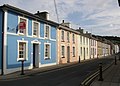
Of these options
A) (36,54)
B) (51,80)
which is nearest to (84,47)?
(36,54)

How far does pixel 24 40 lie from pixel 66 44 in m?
14.6

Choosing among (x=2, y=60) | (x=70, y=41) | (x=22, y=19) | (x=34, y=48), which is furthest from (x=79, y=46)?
(x=2, y=60)

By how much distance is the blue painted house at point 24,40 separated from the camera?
64.2 feet

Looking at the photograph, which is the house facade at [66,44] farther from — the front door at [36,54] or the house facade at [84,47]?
the front door at [36,54]

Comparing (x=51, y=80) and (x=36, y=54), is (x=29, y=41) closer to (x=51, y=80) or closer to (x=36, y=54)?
(x=36, y=54)

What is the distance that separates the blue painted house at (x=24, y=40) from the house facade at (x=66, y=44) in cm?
303

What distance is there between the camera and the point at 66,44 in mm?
36438

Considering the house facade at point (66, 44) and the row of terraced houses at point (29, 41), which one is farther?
the house facade at point (66, 44)

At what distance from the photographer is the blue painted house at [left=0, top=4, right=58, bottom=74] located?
19.6 meters

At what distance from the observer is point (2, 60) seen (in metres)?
19.4

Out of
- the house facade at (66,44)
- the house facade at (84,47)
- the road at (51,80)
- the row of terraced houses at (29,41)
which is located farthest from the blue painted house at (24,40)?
the house facade at (84,47)

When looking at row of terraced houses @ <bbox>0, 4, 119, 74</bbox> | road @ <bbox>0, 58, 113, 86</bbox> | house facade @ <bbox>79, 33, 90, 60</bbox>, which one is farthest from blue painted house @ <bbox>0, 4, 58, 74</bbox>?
house facade @ <bbox>79, 33, 90, 60</bbox>

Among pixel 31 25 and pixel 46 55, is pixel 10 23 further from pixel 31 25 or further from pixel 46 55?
pixel 46 55

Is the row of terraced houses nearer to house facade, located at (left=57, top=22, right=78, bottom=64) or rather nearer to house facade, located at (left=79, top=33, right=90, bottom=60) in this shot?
house facade, located at (left=57, top=22, right=78, bottom=64)
